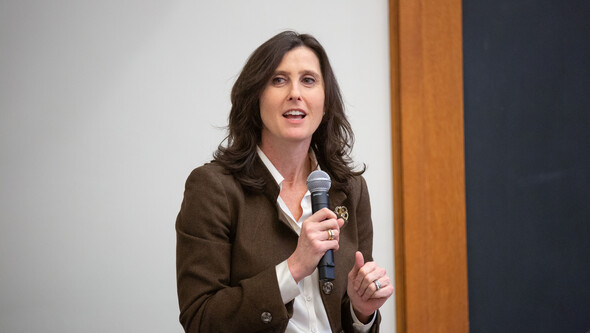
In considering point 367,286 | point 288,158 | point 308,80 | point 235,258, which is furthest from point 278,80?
point 367,286

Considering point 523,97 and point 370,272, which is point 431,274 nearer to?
point 523,97

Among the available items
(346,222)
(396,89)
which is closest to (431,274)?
(396,89)

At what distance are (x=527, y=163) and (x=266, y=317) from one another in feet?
6.54

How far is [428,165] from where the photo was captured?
2.53 m

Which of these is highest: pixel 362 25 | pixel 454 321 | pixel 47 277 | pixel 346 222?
pixel 362 25

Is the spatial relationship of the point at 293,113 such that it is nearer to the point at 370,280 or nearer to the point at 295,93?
the point at 295,93

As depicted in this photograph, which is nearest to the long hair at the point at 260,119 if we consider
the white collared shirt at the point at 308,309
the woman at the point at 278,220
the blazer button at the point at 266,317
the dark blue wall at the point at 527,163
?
the woman at the point at 278,220

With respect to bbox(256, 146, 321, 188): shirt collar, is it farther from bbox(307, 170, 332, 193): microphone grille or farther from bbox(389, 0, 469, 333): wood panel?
bbox(389, 0, 469, 333): wood panel

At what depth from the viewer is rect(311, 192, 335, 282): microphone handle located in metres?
1.14

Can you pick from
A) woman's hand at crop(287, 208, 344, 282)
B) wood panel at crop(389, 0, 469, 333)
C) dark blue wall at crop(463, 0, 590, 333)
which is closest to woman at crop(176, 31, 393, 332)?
woman's hand at crop(287, 208, 344, 282)

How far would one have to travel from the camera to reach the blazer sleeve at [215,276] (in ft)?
4.06

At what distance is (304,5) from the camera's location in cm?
237

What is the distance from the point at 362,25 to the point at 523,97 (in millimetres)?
941

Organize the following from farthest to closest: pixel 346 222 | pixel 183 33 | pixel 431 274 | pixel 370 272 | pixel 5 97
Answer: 1. pixel 431 274
2. pixel 183 33
3. pixel 5 97
4. pixel 346 222
5. pixel 370 272
